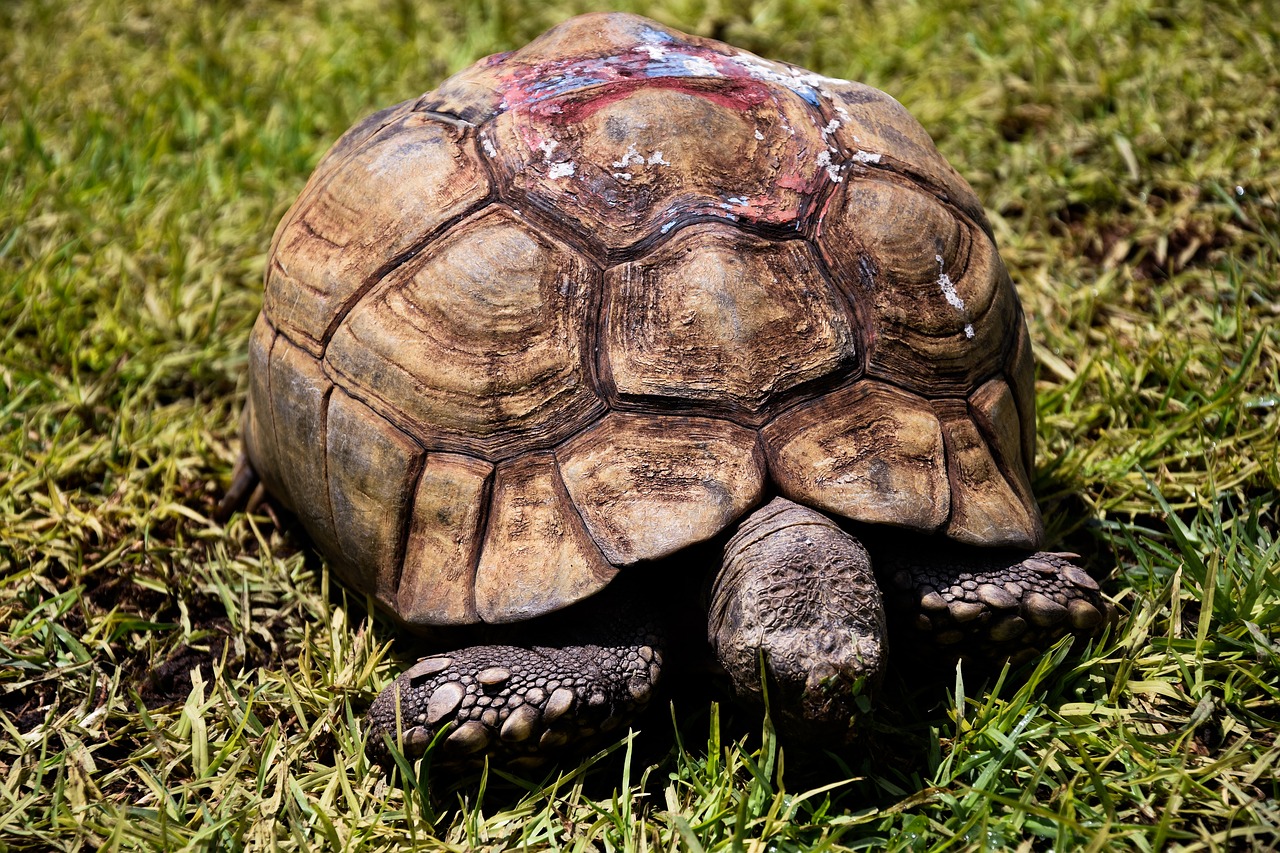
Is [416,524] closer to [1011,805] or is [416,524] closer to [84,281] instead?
[1011,805]

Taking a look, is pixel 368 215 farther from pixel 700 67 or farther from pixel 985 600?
pixel 985 600

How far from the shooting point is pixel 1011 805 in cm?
217

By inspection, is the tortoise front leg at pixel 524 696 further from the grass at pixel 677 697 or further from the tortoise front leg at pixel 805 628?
the tortoise front leg at pixel 805 628

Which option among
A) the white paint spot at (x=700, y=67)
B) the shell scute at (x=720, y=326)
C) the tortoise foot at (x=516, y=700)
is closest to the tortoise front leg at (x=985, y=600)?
the shell scute at (x=720, y=326)

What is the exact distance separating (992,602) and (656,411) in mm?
837

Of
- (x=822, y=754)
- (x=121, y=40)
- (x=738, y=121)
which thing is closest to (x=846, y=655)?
(x=822, y=754)

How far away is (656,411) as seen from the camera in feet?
7.84

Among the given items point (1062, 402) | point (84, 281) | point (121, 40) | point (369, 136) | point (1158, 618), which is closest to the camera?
point (1158, 618)

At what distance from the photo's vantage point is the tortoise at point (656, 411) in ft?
7.63

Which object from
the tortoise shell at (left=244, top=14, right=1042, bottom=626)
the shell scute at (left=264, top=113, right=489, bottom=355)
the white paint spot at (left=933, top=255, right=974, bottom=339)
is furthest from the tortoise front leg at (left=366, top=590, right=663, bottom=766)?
the white paint spot at (left=933, top=255, right=974, bottom=339)

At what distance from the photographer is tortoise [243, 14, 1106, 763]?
232 cm

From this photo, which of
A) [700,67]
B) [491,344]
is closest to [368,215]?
[491,344]

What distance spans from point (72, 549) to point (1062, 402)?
2979 millimetres

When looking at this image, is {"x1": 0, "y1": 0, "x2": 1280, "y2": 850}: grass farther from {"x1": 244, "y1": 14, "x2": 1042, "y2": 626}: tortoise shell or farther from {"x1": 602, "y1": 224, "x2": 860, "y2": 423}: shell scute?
{"x1": 602, "y1": 224, "x2": 860, "y2": 423}: shell scute
